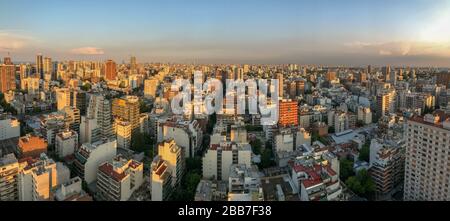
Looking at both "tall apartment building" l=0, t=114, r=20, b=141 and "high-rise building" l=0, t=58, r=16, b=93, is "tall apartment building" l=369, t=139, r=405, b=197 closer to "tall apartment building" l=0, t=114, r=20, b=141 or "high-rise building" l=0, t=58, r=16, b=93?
"tall apartment building" l=0, t=114, r=20, b=141

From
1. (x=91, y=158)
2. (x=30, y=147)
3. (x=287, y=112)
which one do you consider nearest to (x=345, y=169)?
(x=287, y=112)

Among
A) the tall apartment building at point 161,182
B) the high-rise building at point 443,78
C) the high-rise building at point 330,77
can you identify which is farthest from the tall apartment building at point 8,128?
the high-rise building at point 443,78

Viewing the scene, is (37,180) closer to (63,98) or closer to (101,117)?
(101,117)

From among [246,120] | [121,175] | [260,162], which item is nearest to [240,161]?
[260,162]

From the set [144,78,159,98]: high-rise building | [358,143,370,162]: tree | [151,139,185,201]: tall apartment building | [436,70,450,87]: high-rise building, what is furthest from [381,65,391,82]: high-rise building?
[151,139,185,201]: tall apartment building

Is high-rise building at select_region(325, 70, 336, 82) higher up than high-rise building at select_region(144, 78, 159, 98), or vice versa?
high-rise building at select_region(325, 70, 336, 82)

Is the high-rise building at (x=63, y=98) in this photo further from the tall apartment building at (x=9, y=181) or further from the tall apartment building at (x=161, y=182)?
the tall apartment building at (x=161, y=182)
